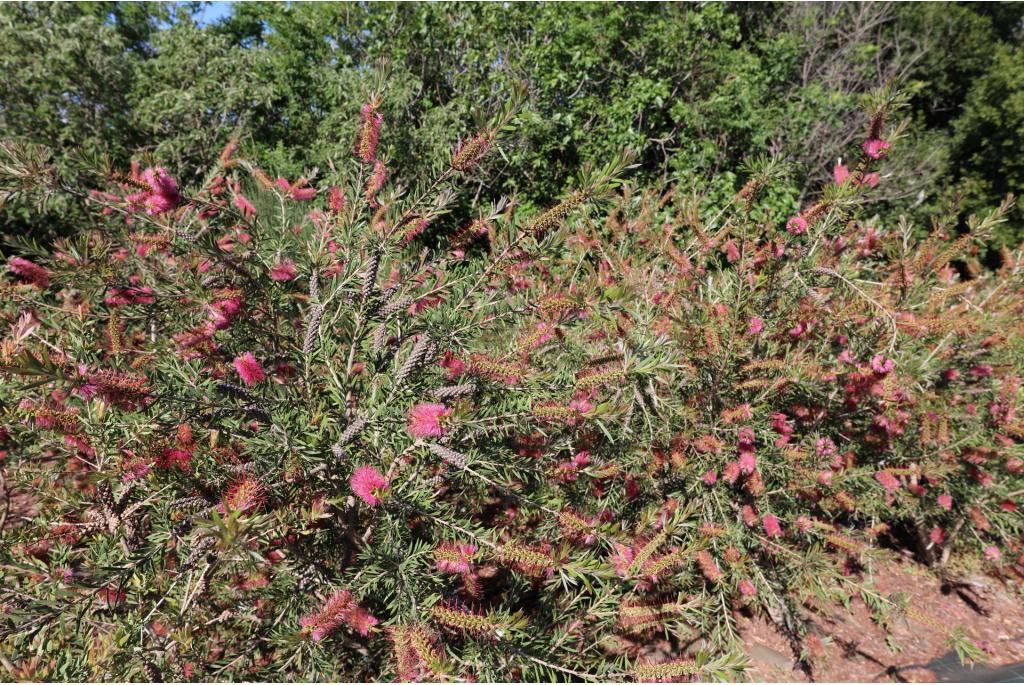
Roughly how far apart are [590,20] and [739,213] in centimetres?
511

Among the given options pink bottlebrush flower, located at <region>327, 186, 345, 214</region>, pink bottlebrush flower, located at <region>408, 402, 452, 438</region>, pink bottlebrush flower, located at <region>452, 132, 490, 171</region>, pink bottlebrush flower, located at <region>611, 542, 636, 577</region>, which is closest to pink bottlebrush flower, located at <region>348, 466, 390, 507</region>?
pink bottlebrush flower, located at <region>408, 402, 452, 438</region>

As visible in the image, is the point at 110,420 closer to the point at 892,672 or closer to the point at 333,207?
the point at 333,207

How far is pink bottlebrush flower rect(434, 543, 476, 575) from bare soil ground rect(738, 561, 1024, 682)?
73.1 inches

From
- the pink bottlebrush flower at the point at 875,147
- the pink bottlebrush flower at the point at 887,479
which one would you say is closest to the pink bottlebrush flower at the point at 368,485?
the pink bottlebrush flower at the point at 875,147

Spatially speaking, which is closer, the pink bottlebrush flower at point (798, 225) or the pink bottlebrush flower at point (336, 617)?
the pink bottlebrush flower at point (336, 617)

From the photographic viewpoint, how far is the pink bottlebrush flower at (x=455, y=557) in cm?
128

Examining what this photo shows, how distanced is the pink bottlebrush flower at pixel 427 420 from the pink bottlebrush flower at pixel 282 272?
0.59 metres

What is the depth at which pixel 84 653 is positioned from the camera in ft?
4.29

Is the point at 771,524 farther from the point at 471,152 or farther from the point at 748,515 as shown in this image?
the point at 471,152

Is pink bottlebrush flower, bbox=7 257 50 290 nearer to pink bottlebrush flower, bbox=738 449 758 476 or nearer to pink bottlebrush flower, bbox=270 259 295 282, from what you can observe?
pink bottlebrush flower, bbox=270 259 295 282

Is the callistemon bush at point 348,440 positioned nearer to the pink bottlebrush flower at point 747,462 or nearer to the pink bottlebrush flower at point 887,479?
the pink bottlebrush flower at point 747,462

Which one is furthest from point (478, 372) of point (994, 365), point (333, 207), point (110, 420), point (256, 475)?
point (994, 365)

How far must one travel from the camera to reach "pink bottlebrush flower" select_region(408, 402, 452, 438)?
3.82ft

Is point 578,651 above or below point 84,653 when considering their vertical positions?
below
